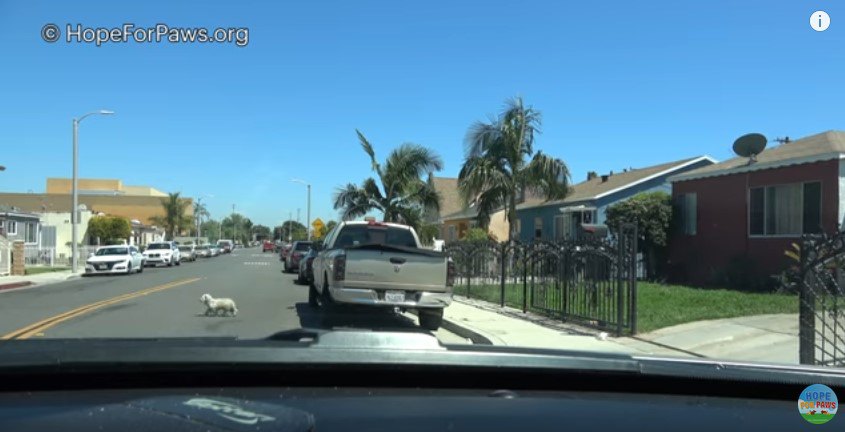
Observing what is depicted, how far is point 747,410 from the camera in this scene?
2.49 meters

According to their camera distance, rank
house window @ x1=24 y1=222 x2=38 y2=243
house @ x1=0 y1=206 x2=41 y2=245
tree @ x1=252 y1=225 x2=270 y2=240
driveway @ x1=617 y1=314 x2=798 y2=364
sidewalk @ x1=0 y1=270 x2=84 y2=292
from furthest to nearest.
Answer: tree @ x1=252 y1=225 x2=270 y2=240
house window @ x1=24 y1=222 x2=38 y2=243
house @ x1=0 y1=206 x2=41 y2=245
sidewalk @ x1=0 y1=270 x2=84 y2=292
driveway @ x1=617 y1=314 x2=798 y2=364

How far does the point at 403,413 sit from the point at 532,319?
11802 millimetres

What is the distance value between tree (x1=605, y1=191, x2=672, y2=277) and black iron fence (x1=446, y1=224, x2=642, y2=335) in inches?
260

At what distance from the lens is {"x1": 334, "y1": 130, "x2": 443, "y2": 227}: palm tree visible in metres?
28.9

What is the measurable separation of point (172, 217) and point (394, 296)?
7609 centimetres

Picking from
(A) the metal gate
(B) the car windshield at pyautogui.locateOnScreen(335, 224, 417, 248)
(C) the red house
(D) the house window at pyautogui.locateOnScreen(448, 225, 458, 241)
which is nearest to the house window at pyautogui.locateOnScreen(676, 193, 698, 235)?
(C) the red house

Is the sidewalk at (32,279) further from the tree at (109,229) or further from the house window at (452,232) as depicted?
the tree at (109,229)

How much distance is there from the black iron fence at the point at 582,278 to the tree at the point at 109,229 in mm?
44278

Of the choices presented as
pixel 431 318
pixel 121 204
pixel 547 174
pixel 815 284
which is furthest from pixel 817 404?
pixel 121 204

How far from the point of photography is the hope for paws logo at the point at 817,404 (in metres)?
2.40

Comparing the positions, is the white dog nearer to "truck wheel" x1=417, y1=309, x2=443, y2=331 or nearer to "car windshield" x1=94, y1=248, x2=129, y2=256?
"truck wheel" x1=417, y1=309, x2=443, y2=331

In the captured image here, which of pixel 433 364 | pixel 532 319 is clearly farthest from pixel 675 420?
pixel 532 319

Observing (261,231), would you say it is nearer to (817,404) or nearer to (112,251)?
(112,251)

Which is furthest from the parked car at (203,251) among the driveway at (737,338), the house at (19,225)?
the driveway at (737,338)
